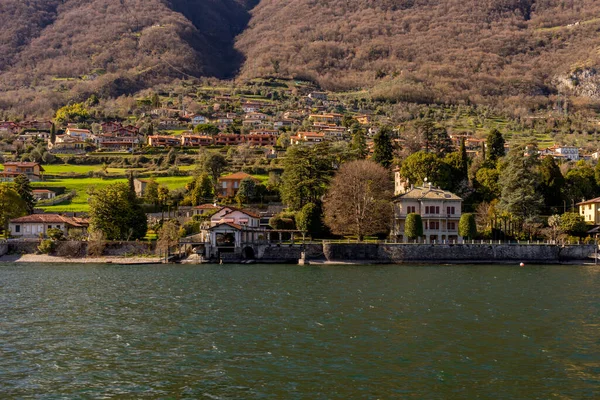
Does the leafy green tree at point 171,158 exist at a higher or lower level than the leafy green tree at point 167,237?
higher

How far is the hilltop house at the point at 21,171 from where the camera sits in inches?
4414

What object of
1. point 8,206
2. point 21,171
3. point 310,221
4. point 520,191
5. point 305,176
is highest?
point 21,171

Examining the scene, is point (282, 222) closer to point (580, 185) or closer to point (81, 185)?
point (580, 185)

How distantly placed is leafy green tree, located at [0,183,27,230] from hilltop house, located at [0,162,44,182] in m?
27.3

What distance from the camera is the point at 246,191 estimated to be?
95.9m

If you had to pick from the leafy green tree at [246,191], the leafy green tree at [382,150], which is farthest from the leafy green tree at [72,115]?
the leafy green tree at [382,150]

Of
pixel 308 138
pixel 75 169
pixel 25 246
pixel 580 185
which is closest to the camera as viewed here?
pixel 25 246

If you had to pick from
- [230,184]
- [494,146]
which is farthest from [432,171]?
[230,184]

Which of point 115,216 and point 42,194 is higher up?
point 42,194

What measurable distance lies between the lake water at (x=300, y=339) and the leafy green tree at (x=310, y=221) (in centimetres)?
2593

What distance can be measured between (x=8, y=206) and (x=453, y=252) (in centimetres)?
5480

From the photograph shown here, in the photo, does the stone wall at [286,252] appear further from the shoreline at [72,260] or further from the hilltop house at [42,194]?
the hilltop house at [42,194]

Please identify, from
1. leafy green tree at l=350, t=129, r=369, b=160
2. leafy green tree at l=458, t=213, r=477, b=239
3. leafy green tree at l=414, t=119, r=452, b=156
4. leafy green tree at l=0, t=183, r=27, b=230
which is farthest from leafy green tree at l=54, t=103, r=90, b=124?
leafy green tree at l=458, t=213, r=477, b=239

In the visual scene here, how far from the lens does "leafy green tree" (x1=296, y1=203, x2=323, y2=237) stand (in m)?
78.4
